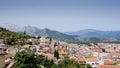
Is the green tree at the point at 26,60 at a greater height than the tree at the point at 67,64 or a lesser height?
greater

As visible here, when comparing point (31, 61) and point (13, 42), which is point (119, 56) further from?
point (31, 61)

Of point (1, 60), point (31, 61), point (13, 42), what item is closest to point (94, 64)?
point (13, 42)

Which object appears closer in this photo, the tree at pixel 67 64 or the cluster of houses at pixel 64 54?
the tree at pixel 67 64

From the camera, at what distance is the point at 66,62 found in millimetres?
39719

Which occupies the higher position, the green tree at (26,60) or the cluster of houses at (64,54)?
the green tree at (26,60)

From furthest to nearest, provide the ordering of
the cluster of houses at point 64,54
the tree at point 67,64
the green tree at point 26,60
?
the cluster of houses at point 64,54, the tree at point 67,64, the green tree at point 26,60

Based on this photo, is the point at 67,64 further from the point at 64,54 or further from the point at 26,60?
the point at 64,54

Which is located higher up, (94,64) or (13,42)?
(13,42)

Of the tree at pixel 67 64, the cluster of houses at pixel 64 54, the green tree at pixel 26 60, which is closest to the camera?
the green tree at pixel 26 60

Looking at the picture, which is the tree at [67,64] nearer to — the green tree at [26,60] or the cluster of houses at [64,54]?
the cluster of houses at [64,54]

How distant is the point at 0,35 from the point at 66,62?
5418cm

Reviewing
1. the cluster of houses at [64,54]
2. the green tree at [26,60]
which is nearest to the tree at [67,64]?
the cluster of houses at [64,54]

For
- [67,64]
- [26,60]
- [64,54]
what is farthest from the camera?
[64,54]

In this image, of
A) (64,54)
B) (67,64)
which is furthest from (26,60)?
(64,54)
